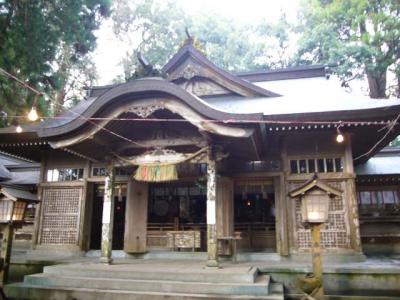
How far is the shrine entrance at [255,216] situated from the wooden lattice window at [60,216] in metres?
5.58

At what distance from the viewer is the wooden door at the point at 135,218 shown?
10.9 m

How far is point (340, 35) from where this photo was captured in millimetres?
24391

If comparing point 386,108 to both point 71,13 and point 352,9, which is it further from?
point 352,9

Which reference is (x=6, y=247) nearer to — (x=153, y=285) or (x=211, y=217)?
(x=153, y=285)

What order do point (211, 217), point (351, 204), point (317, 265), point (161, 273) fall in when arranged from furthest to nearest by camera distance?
point (351, 204)
point (211, 217)
point (161, 273)
point (317, 265)

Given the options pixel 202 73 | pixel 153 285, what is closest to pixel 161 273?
pixel 153 285

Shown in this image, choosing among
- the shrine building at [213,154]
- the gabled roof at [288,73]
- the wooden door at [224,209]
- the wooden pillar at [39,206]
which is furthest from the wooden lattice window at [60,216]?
the gabled roof at [288,73]

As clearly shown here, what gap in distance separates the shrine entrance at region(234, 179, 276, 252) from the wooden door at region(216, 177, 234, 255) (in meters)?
0.40

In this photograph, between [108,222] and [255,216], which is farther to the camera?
[255,216]

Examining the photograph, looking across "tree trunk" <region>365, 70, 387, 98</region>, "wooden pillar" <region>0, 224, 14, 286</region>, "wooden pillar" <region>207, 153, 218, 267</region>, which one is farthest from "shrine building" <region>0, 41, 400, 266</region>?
"tree trunk" <region>365, 70, 387, 98</region>

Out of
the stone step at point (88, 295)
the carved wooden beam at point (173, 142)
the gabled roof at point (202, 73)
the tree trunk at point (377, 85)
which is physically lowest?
the stone step at point (88, 295)

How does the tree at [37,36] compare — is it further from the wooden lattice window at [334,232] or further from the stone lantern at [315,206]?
the wooden lattice window at [334,232]

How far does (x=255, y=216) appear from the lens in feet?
52.9

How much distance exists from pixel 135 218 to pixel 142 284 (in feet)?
13.3
